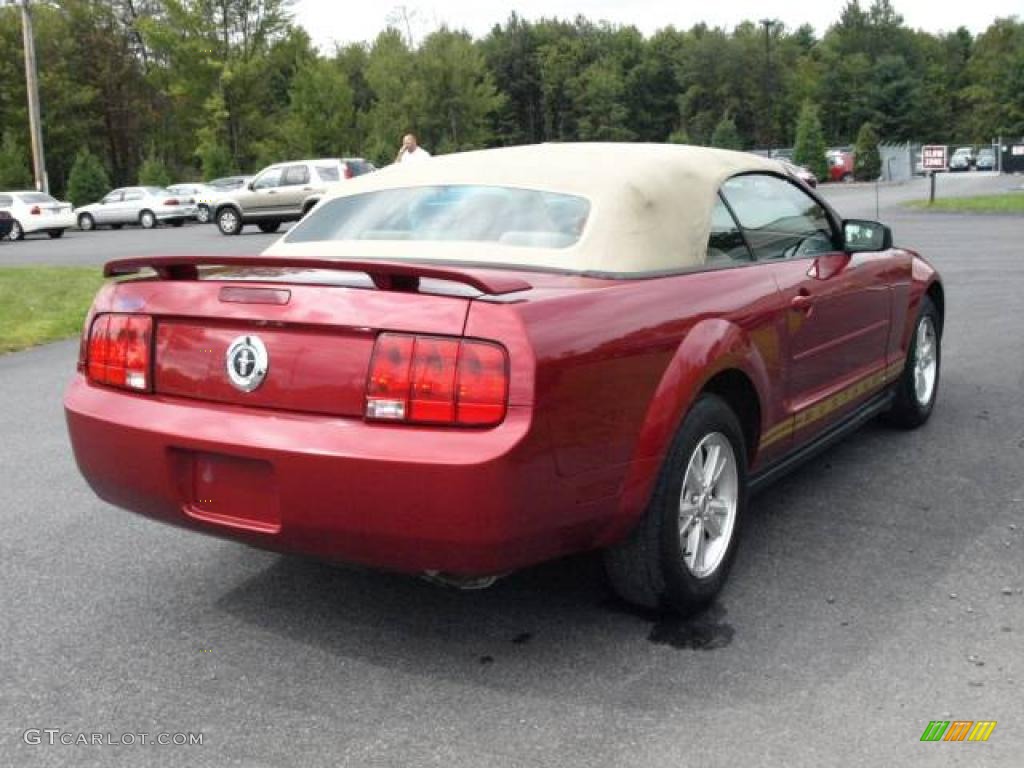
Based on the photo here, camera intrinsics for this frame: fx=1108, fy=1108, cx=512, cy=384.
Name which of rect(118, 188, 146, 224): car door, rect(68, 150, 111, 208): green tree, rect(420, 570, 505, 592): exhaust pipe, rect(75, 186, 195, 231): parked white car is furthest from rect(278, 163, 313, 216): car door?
rect(420, 570, 505, 592): exhaust pipe

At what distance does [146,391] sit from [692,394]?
66.1 inches

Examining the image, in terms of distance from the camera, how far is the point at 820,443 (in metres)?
4.58

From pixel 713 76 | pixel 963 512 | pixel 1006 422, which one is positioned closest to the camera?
pixel 963 512

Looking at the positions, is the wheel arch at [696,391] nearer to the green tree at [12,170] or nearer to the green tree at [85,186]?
the green tree at [85,186]

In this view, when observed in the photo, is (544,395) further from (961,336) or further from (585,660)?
(961,336)

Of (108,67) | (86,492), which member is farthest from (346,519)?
(108,67)

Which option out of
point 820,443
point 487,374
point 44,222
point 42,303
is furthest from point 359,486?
point 44,222

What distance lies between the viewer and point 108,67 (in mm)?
63625

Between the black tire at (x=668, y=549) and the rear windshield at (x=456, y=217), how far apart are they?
2.46ft

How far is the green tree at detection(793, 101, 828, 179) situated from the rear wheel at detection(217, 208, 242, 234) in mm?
34557

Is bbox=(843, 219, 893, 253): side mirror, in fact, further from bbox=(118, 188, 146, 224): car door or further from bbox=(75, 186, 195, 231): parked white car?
bbox=(118, 188, 146, 224): car door

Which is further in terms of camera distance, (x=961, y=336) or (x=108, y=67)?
(x=108, y=67)

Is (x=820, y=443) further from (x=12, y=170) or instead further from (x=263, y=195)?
(x=12, y=170)
